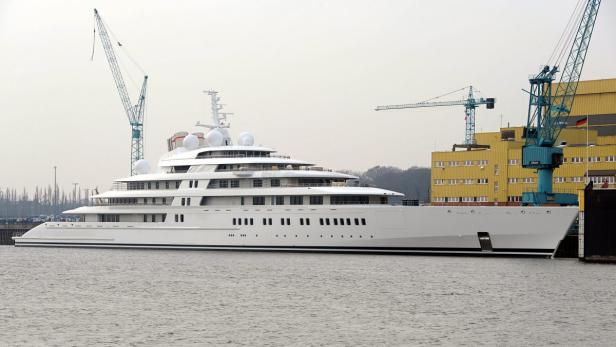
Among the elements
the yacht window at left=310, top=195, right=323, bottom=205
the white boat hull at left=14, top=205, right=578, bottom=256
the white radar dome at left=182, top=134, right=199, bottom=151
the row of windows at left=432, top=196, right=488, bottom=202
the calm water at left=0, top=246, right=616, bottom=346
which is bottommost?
the calm water at left=0, top=246, right=616, bottom=346

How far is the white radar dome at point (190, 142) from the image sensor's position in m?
75.7

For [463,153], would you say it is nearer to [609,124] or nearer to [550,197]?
[609,124]

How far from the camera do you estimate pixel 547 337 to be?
31844 mm

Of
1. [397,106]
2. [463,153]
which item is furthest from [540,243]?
[397,106]

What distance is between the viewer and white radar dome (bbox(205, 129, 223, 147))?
7425cm

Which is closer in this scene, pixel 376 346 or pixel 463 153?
pixel 376 346

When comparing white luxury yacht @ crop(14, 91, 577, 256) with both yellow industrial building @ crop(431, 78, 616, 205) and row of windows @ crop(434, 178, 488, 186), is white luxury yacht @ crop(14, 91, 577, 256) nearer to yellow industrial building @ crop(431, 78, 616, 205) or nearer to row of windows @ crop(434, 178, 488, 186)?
yellow industrial building @ crop(431, 78, 616, 205)

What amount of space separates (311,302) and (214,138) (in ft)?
119

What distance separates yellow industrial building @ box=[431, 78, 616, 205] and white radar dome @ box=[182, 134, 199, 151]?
25385 mm

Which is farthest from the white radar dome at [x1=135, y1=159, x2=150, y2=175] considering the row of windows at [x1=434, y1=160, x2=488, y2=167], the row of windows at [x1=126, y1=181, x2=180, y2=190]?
the row of windows at [x1=434, y1=160, x2=488, y2=167]

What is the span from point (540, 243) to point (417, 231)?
771 cm

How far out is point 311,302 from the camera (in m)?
39.8

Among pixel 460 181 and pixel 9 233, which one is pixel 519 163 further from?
pixel 9 233

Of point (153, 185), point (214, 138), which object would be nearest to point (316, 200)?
point (214, 138)
